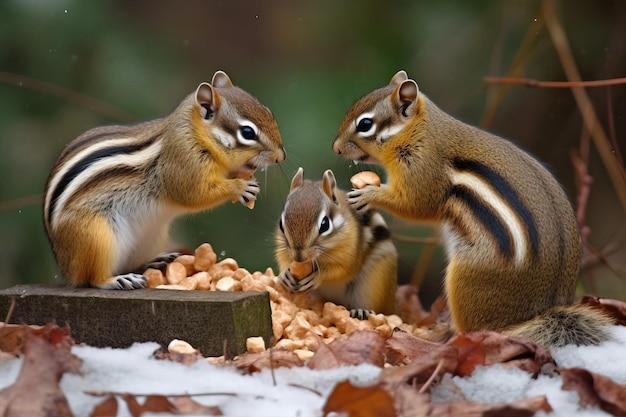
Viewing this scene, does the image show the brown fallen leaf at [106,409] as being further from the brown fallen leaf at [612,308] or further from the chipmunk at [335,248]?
the brown fallen leaf at [612,308]

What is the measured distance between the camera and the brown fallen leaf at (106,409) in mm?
1929

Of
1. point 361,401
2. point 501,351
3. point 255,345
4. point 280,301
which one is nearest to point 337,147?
point 280,301

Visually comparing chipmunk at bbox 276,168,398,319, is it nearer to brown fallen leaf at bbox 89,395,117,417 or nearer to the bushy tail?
the bushy tail

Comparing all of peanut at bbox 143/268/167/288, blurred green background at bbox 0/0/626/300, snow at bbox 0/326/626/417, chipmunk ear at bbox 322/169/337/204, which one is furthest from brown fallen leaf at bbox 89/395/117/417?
A: blurred green background at bbox 0/0/626/300

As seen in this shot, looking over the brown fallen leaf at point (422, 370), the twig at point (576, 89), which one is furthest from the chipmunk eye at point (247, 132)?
the twig at point (576, 89)

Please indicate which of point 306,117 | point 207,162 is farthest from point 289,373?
point 306,117

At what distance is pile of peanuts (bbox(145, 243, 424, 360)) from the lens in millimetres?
3125

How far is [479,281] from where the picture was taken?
2.99 m

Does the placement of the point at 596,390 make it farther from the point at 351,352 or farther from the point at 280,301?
the point at 280,301

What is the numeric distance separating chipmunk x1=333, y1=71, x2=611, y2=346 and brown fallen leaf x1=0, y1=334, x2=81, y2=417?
131 centimetres

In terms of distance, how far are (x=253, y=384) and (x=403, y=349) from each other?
0.59m

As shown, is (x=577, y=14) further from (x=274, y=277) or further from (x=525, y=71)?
(x=274, y=277)

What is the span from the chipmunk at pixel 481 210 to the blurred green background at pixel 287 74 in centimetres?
67

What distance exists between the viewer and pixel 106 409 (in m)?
1.93
